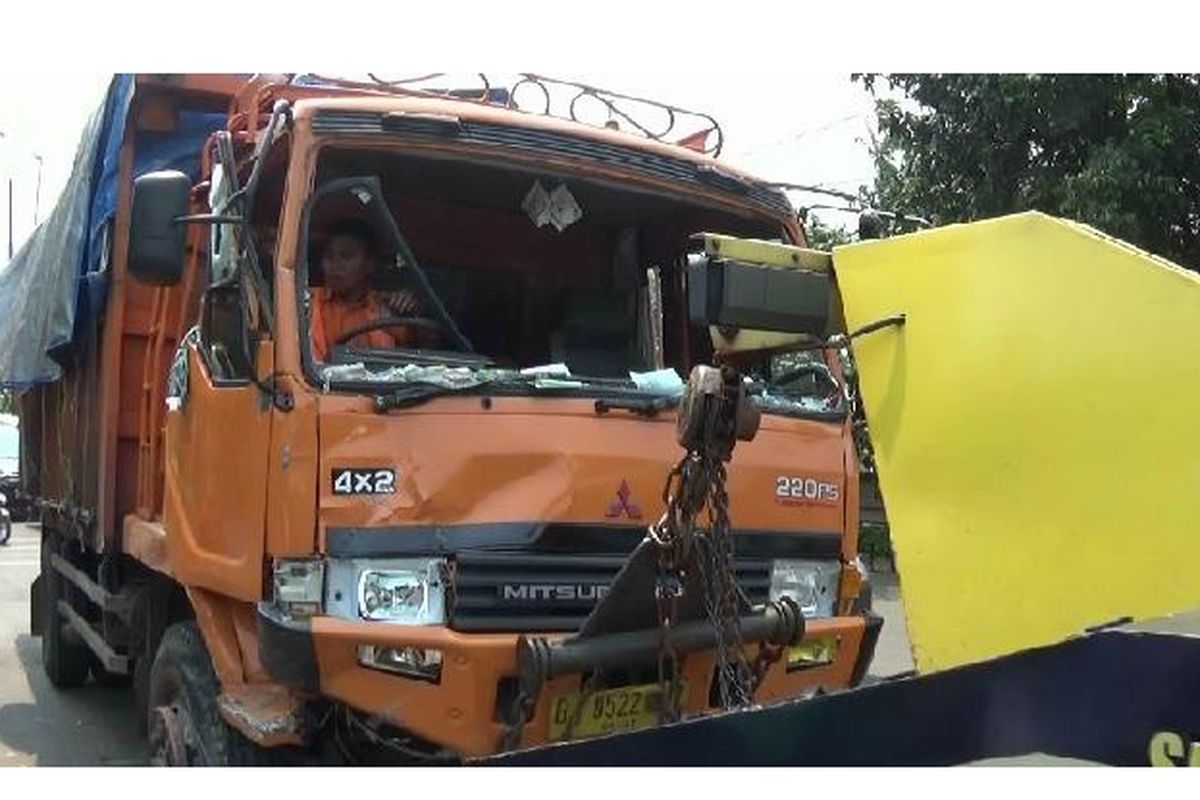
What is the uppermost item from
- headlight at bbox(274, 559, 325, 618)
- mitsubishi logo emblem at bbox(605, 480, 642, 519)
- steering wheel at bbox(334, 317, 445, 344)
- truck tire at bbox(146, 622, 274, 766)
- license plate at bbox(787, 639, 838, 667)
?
steering wheel at bbox(334, 317, 445, 344)

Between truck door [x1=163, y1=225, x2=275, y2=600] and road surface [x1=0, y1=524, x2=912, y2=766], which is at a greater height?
truck door [x1=163, y1=225, x2=275, y2=600]

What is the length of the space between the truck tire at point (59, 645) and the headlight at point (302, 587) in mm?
4653

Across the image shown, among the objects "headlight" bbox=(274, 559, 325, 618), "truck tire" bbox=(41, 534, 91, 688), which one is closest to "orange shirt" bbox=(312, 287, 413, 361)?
"headlight" bbox=(274, 559, 325, 618)

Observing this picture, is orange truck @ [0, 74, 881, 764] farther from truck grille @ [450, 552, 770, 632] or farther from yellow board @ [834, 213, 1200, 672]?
yellow board @ [834, 213, 1200, 672]

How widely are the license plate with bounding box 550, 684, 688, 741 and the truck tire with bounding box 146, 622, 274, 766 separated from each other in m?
0.92

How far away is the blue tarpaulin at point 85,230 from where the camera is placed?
5.20 metres

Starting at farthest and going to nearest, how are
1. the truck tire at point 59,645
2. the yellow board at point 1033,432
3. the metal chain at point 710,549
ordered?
the truck tire at point 59,645 → the metal chain at point 710,549 → the yellow board at point 1033,432

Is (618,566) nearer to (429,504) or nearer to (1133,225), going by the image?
(429,504)

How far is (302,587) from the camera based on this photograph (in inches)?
133

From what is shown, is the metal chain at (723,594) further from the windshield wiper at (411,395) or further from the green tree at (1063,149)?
the green tree at (1063,149)

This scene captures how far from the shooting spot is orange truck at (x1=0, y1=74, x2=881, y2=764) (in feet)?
11.0

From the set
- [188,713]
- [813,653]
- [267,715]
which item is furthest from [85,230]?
[813,653]

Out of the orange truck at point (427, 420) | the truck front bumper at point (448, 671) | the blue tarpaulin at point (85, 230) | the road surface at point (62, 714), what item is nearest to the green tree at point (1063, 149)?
the road surface at point (62, 714)

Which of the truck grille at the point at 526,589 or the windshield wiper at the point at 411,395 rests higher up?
the windshield wiper at the point at 411,395
